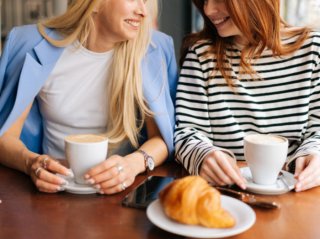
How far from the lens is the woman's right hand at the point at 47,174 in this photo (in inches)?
43.0

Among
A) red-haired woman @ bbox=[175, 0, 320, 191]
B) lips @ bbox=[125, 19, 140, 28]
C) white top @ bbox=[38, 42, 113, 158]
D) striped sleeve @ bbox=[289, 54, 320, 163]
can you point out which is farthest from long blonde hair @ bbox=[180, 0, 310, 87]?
white top @ bbox=[38, 42, 113, 158]

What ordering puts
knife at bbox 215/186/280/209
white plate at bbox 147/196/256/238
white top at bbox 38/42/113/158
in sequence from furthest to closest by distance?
white top at bbox 38/42/113/158 → knife at bbox 215/186/280/209 → white plate at bbox 147/196/256/238

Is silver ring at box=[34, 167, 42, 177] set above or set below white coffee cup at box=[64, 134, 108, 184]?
below

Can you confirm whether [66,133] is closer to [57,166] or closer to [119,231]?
[57,166]

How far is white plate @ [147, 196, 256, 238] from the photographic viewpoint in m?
0.84

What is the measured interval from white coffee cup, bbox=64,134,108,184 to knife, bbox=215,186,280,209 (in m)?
0.29

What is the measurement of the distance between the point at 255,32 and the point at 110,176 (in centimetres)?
70

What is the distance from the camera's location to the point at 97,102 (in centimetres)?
155

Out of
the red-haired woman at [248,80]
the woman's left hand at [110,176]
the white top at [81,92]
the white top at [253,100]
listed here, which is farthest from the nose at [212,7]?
the woman's left hand at [110,176]

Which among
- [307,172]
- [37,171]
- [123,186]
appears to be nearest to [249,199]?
[307,172]

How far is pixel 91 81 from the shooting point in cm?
155

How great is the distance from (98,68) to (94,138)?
0.49 meters

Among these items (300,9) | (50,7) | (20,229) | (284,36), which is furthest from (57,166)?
(50,7)

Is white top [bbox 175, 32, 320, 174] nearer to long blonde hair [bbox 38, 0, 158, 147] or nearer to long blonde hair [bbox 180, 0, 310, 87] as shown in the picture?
long blonde hair [bbox 180, 0, 310, 87]
